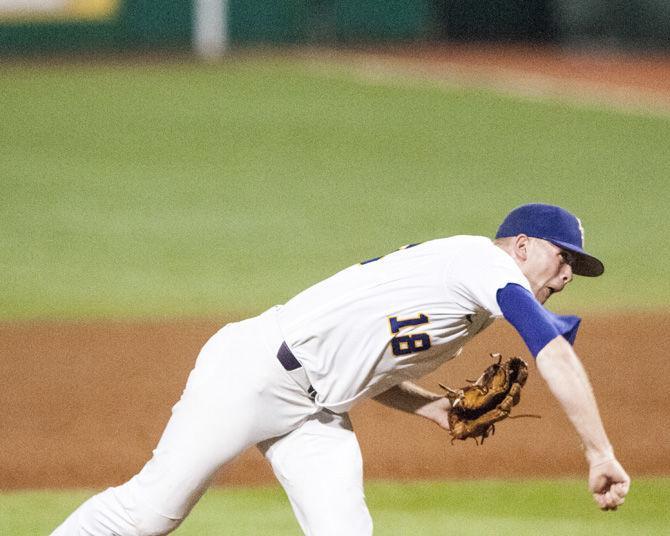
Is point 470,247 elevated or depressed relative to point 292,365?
elevated

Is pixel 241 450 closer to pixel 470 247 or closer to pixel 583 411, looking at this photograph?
pixel 470 247

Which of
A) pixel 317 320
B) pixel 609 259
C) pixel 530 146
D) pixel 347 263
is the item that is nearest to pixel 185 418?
pixel 317 320

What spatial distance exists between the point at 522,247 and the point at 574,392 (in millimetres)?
636

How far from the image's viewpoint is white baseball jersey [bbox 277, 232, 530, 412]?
4113 mm

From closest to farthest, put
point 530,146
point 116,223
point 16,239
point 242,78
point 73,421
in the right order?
point 73,421 < point 16,239 < point 116,223 < point 530,146 < point 242,78

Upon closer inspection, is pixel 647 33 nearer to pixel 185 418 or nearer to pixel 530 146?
pixel 530 146

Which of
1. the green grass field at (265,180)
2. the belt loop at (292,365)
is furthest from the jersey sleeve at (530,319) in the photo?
the green grass field at (265,180)

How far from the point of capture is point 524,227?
4141mm

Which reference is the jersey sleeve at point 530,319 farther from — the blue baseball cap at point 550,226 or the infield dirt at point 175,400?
the infield dirt at point 175,400

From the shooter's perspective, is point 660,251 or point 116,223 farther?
point 116,223

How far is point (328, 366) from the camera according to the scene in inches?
169

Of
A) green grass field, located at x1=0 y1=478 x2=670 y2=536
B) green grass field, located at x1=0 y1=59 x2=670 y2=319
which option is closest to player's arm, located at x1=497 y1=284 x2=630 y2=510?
Answer: green grass field, located at x1=0 y1=478 x2=670 y2=536

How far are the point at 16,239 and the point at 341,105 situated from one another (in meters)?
8.29

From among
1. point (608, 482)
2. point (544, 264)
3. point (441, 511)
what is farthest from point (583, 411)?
point (441, 511)
